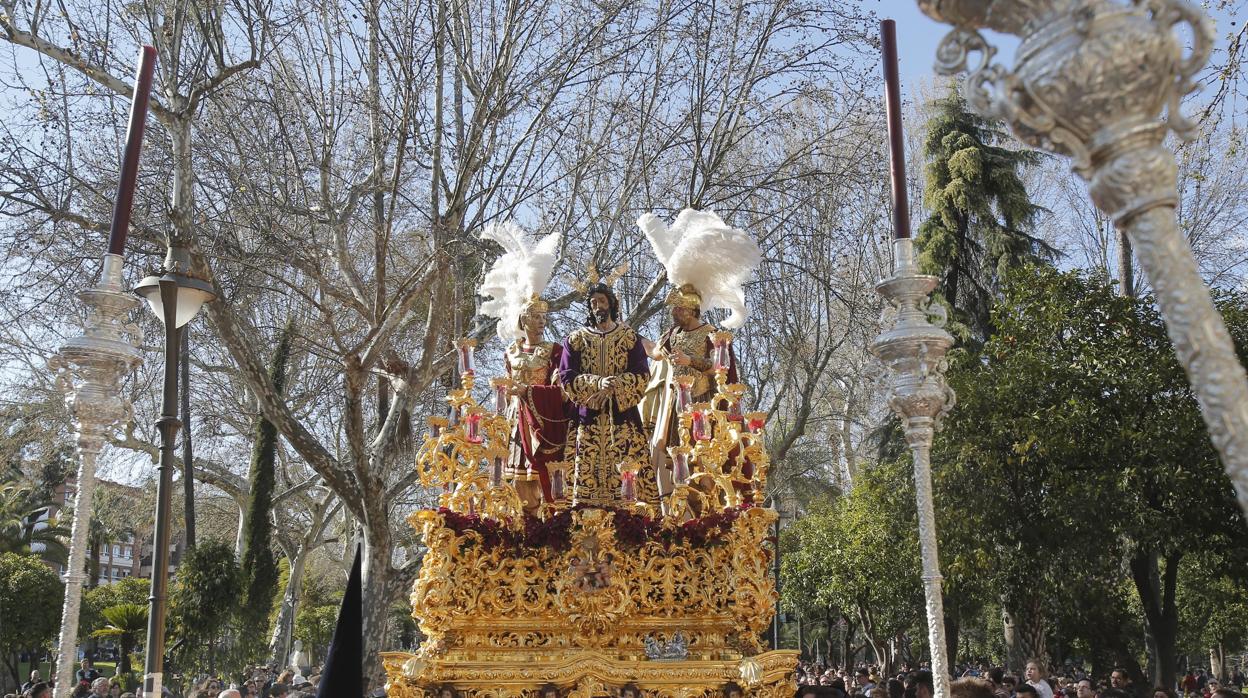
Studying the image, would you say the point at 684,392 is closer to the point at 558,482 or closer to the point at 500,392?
the point at 558,482

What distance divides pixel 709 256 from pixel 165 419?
458 cm

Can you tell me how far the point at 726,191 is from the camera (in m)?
19.6

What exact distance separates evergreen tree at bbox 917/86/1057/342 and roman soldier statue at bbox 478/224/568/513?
18148 millimetres

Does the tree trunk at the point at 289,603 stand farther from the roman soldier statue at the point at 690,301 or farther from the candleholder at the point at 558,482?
the roman soldier statue at the point at 690,301

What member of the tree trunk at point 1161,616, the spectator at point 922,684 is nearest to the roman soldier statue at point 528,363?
the spectator at point 922,684

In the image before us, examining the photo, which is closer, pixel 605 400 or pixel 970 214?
pixel 605 400

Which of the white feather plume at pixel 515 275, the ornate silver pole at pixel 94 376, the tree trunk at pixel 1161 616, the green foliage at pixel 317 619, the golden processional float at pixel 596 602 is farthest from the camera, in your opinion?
the green foliage at pixel 317 619

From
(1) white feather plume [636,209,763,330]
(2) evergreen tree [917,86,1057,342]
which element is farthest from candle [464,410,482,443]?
(2) evergreen tree [917,86,1057,342]

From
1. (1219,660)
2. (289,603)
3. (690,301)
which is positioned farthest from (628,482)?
(1219,660)

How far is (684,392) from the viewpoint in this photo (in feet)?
26.9

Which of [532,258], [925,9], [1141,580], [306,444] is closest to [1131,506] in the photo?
[1141,580]

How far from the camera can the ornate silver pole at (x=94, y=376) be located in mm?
5906

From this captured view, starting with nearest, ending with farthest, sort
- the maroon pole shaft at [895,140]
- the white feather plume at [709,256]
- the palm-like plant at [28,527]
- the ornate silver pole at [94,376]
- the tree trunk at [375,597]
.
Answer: the ornate silver pole at [94,376]
the maroon pole shaft at [895,140]
the white feather plume at [709,256]
the tree trunk at [375,597]
the palm-like plant at [28,527]

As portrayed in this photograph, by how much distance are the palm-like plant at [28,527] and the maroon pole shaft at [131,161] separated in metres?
39.0
